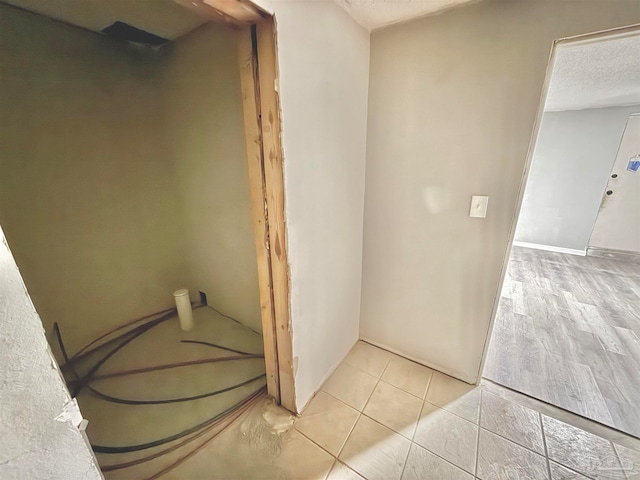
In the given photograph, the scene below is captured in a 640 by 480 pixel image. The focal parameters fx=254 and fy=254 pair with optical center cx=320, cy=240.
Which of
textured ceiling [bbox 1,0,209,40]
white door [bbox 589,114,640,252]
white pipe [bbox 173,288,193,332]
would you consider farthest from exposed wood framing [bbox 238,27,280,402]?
white door [bbox 589,114,640,252]

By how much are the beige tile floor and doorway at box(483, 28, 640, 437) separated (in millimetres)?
205

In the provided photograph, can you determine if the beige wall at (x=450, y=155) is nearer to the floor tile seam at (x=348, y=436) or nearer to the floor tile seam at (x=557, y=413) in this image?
the floor tile seam at (x=557, y=413)

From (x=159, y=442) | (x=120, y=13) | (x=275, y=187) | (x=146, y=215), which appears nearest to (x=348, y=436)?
(x=159, y=442)

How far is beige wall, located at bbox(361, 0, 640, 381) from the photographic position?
3.99 feet

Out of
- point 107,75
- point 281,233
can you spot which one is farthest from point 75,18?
point 281,233

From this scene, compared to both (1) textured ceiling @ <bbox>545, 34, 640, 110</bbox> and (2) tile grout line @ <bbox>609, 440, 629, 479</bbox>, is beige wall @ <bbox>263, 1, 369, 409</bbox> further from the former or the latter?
(2) tile grout line @ <bbox>609, 440, 629, 479</bbox>

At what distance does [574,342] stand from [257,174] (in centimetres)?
271

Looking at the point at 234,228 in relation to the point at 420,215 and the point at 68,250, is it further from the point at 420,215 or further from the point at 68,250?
the point at 420,215

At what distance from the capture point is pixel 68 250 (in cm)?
180

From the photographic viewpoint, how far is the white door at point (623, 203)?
3471mm

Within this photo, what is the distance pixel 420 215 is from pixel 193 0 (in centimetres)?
147

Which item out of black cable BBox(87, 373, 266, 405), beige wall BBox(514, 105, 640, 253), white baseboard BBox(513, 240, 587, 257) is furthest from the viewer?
white baseboard BBox(513, 240, 587, 257)

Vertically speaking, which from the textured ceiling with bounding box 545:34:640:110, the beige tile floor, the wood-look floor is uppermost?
the textured ceiling with bounding box 545:34:640:110

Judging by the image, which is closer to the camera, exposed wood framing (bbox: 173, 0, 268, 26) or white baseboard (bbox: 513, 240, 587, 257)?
exposed wood framing (bbox: 173, 0, 268, 26)
